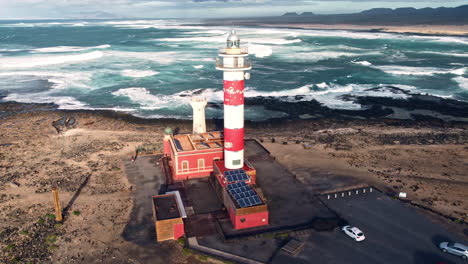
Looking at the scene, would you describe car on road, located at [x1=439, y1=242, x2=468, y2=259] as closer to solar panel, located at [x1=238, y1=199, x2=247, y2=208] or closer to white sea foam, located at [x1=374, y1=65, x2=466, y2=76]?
solar panel, located at [x1=238, y1=199, x2=247, y2=208]

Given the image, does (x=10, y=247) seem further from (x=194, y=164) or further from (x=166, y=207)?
(x=194, y=164)

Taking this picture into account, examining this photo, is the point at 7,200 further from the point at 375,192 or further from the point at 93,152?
the point at 375,192

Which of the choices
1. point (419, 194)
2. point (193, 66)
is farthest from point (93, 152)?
point (193, 66)

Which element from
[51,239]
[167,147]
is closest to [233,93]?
[167,147]

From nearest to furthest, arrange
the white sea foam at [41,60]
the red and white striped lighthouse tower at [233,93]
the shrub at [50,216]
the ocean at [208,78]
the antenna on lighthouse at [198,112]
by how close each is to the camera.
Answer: the red and white striped lighthouse tower at [233,93] → the shrub at [50,216] → the antenna on lighthouse at [198,112] → the ocean at [208,78] → the white sea foam at [41,60]

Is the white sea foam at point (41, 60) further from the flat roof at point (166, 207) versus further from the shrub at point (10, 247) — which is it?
the flat roof at point (166, 207)

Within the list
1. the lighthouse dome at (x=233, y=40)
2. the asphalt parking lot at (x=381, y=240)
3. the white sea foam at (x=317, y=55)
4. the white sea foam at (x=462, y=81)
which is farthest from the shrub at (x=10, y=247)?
the white sea foam at (x=317, y=55)
